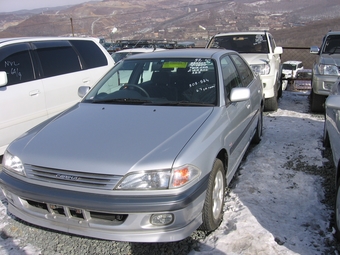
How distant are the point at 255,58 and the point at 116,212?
599cm

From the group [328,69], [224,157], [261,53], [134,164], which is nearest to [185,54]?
[224,157]

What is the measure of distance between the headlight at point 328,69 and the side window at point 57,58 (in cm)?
471

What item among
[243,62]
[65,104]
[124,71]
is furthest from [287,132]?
[65,104]

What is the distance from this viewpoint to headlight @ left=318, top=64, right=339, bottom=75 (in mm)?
6703

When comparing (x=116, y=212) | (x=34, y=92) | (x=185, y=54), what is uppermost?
(x=185, y=54)

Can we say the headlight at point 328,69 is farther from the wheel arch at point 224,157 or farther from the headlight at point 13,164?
the headlight at point 13,164

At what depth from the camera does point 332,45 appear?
25.7ft

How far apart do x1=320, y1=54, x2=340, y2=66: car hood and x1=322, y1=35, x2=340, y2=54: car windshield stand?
415 mm

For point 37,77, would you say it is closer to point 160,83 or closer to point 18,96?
point 18,96

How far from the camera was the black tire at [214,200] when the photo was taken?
268 centimetres

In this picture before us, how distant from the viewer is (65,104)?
5.21 meters

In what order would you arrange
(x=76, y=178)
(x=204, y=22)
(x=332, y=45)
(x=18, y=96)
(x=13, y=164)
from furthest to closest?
1. (x=204, y=22)
2. (x=332, y=45)
3. (x=18, y=96)
4. (x=13, y=164)
5. (x=76, y=178)

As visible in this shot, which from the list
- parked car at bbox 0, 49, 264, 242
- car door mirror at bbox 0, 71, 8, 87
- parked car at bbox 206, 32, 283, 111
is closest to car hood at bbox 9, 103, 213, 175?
parked car at bbox 0, 49, 264, 242

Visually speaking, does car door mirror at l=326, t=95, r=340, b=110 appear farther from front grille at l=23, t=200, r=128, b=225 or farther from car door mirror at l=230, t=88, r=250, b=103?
front grille at l=23, t=200, r=128, b=225
